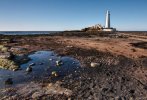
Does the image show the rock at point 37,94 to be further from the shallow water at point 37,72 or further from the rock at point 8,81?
the rock at point 8,81

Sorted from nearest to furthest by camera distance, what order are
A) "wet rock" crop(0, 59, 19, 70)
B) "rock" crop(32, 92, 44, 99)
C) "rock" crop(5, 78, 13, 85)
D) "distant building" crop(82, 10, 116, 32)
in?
"rock" crop(32, 92, 44, 99) → "rock" crop(5, 78, 13, 85) → "wet rock" crop(0, 59, 19, 70) → "distant building" crop(82, 10, 116, 32)

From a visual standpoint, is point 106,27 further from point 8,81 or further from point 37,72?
point 8,81

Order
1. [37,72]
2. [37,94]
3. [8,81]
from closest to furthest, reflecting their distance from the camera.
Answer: [37,94]
[8,81]
[37,72]

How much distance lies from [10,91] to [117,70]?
8.66 meters

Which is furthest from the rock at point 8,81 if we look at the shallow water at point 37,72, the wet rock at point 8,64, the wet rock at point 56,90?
the wet rock at point 8,64

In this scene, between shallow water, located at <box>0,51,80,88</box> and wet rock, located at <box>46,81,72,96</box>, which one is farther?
shallow water, located at <box>0,51,80,88</box>

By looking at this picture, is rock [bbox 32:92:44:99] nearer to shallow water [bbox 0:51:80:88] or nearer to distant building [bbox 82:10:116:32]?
shallow water [bbox 0:51:80:88]

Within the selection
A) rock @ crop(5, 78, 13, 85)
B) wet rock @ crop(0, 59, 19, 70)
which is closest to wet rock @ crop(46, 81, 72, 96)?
rock @ crop(5, 78, 13, 85)

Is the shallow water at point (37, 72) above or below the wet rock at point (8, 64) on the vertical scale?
below

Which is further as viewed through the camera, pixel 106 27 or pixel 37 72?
pixel 106 27

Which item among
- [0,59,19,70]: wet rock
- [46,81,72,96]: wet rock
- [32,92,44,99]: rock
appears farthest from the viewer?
[0,59,19,70]: wet rock

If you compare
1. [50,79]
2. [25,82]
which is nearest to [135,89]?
[50,79]

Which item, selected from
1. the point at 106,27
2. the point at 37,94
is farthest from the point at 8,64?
the point at 106,27

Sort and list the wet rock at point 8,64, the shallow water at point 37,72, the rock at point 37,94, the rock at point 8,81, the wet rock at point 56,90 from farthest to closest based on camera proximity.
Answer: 1. the wet rock at point 8,64
2. the shallow water at point 37,72
3. the rock at point 8,81
4. the wet rock at point 56,90
5. the rock at point 37,94
